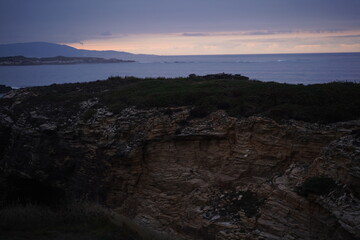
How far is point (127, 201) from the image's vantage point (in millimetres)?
16250

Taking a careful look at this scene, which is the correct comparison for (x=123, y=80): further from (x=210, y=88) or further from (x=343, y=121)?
(x=343, y=121)

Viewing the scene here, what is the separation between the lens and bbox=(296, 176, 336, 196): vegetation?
10.9 m

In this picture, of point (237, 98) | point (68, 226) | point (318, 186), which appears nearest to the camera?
point (318, 186)

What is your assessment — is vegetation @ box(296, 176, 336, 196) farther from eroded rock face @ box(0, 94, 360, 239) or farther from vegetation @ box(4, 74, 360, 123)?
vegetation @ box(4, 74, 360, 123)

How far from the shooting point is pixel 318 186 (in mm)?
11062

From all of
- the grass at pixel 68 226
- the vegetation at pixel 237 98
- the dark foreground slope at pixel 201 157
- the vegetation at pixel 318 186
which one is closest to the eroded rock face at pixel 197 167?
the dark foreground slope at pixel 201 157

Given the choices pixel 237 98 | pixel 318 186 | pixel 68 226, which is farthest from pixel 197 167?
pixel 68 226

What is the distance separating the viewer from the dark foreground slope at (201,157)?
37.6 ft

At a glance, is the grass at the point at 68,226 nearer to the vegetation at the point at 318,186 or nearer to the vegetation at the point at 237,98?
the vegetation at the point at 318,186

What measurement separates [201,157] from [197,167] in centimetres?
49

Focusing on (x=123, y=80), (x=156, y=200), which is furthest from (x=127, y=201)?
(x=123, y=80)

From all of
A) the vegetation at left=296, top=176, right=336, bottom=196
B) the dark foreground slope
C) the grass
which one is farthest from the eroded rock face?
the grass

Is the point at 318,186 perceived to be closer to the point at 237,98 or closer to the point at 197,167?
the point at 197,167

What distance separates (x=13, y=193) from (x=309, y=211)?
15.6 meters
